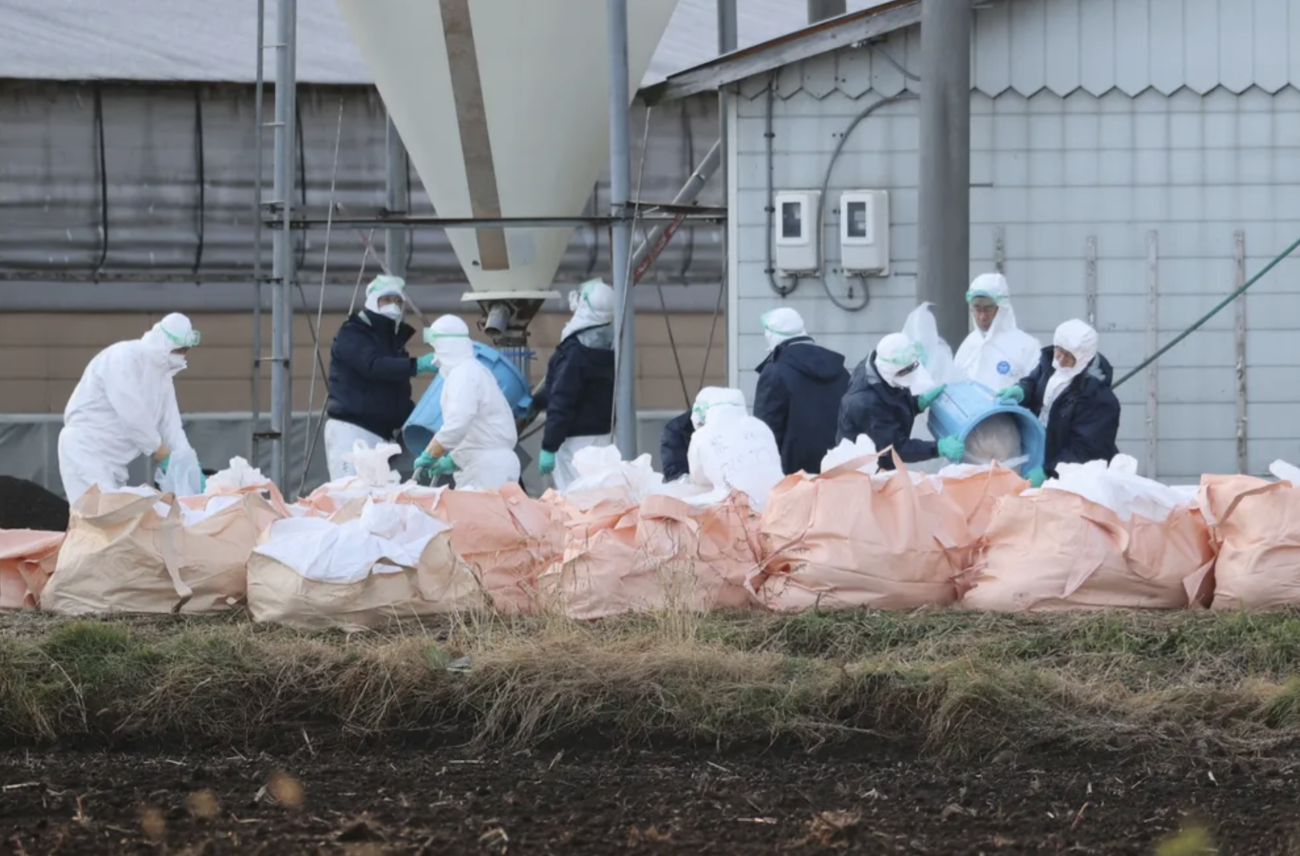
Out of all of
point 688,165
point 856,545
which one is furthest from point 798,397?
point 688,165

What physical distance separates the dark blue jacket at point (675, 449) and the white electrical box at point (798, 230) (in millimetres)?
1667

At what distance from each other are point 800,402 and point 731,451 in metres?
1.41

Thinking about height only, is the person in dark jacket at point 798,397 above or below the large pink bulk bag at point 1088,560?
above

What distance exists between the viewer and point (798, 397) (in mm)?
9727

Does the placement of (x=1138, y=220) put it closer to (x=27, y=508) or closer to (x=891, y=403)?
(x=891, y=403)

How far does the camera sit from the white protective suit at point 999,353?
10070 mm

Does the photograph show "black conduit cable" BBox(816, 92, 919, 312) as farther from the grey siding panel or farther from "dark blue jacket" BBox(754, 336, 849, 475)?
"dark blue jacket" BBox(754, 336, 849, 475)

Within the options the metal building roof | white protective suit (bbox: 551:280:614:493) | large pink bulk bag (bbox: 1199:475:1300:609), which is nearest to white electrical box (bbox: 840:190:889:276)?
white protective suit (bbox: 551:280:614:493)

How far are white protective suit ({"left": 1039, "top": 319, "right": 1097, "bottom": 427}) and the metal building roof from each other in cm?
540

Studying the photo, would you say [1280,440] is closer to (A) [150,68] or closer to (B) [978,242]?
(B) [978,242]

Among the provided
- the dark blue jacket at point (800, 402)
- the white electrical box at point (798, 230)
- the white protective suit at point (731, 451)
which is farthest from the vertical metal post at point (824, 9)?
the white protective suit at point (731, 451)

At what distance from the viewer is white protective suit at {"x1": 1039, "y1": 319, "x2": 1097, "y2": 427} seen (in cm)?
891

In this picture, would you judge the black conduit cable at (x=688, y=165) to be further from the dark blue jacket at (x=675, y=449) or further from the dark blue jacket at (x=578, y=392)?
the dark blue jacket at (x=675, y=449)

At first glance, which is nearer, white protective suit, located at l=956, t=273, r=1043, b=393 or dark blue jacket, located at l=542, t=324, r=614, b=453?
white protective suit, located at l=956, t=273, r=1043, b=393
